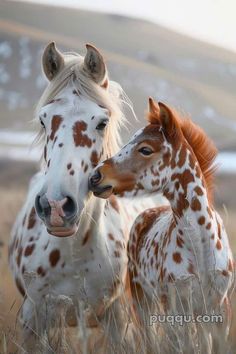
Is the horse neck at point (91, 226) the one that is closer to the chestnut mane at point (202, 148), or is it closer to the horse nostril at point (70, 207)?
the horse nostril at point (70, 207)

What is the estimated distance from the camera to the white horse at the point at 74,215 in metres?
3.22

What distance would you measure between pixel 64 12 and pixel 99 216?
19.7 metres

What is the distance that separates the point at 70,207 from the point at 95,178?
195 mm

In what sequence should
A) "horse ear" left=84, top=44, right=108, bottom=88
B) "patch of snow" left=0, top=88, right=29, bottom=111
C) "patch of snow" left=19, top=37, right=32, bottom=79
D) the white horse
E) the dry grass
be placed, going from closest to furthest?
1. the dry grass
2. the white horse
3. "horse ear" left=84, top=44, right=108, bottom=88
4. "patch of snow" left=19, top=37, right=32, bottom=79
5. "patch of snow" left=0, top=88, right=29, bottom=111

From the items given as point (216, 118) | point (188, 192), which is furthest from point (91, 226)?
point (216, 118)

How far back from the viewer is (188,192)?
126 inches

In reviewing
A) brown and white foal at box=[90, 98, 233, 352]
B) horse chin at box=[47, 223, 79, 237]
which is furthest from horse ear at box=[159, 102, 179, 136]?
horse chin at box=[47, 223, 79, 237]

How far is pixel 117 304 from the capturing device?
11.9ft

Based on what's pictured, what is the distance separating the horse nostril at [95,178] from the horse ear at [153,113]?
427 mm

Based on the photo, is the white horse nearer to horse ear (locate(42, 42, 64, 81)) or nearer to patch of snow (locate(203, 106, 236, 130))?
horse ear (locate(42, 42, 64, 81))

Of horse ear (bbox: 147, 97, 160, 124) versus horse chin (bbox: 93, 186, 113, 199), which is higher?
horse ear (bbox: 147, 97, 160, 124)

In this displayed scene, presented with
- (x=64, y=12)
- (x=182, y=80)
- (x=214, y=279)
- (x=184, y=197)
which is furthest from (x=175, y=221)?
(x=182, y=80)

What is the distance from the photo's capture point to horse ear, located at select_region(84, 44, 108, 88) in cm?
351

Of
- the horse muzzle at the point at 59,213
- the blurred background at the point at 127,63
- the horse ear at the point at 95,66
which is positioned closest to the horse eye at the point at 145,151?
the horse muzzle at the point at 59,213
